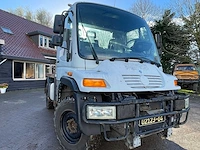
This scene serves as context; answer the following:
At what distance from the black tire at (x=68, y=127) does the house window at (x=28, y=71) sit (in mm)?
11901

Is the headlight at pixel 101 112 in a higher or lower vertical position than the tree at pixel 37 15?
lower

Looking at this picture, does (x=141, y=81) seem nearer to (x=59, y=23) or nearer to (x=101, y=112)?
(x=101, y=112)

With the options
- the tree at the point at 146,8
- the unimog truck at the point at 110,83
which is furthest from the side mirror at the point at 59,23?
the tree at the point at 146,8

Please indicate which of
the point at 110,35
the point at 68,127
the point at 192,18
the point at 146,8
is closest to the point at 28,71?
the point at 68,127

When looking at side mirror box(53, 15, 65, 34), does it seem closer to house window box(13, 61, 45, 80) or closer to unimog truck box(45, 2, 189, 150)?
unimog truck box(45, 2, 189, 150)

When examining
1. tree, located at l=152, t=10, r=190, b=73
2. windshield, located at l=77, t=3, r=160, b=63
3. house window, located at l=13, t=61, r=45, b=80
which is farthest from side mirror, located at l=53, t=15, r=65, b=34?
tree, located at l=152, t=10, r=190, b=73

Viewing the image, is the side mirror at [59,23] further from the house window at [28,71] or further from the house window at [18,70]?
the house window at [18,70]

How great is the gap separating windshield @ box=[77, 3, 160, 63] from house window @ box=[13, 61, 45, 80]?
12.1 metres

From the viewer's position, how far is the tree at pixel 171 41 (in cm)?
1491

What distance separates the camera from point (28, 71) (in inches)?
588

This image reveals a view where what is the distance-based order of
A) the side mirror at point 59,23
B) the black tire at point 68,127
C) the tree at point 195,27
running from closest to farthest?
1. the black tire at point 68,127
2. the side mirror at point 59,23
3. the tree at point 195,27

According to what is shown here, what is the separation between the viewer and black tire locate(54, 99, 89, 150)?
288 cm

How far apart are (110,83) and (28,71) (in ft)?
45.6

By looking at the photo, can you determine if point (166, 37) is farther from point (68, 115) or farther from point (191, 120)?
point (68, 115)
